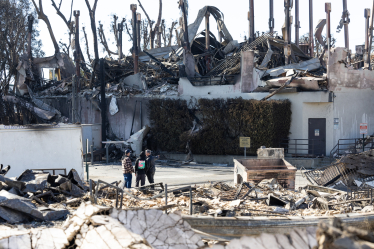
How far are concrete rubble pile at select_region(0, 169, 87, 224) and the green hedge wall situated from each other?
51.8 ft

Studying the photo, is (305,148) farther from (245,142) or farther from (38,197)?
(38,197)

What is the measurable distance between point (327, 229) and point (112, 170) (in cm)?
2042

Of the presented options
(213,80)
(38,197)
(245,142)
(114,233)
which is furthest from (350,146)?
(114,233)

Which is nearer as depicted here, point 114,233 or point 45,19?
point 114,233

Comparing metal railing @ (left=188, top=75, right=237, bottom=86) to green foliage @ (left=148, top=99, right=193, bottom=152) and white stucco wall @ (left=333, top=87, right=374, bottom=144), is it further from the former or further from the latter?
white stucco wall @ (left=333, top=87, right=374, bottom=144)

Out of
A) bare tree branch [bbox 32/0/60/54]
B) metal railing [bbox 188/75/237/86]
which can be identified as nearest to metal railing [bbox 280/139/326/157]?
metal railing [bbox 188/75/237/86]

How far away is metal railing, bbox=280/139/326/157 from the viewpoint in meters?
24.4

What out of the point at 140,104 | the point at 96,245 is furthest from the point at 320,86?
the point at 96,245

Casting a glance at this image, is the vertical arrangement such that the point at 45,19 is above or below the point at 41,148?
above

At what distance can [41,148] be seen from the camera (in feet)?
48.0

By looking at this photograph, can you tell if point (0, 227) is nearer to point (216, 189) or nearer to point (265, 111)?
point (216, 189)

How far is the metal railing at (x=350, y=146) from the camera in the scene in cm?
2342

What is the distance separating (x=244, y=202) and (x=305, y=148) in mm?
16369

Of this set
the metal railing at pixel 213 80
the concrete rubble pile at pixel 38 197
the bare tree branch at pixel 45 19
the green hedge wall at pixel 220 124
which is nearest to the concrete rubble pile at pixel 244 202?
the concrete rubble pile at pixel 38 197
